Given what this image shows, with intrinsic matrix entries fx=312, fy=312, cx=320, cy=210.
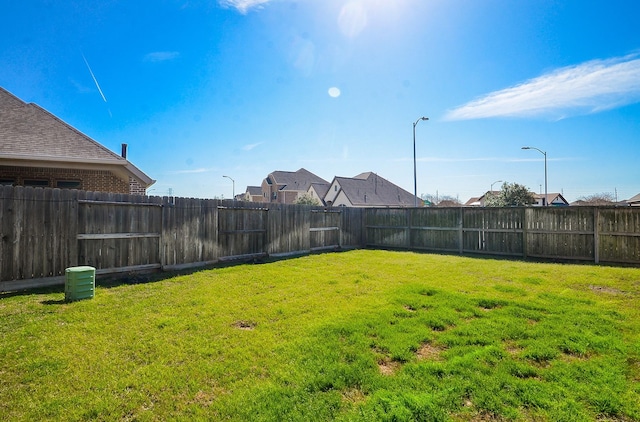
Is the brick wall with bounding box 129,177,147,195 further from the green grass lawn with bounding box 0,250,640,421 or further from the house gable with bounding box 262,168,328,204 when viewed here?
the house gable with bounding box 262,168,328,204

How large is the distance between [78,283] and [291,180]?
51.5 meters

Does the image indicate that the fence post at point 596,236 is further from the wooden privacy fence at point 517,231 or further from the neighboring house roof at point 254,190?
the neighboring house roof at point 254,190

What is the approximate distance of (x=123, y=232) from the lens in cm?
848

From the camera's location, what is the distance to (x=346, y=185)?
43.8 m

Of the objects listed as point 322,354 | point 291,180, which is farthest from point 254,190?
point 322,354

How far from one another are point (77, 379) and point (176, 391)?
1166mm

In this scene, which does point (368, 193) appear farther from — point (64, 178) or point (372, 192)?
point (64, 178)

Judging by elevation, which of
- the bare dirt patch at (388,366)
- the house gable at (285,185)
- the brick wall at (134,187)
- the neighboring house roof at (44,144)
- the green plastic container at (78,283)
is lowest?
the bare dirt patch at (388,366)

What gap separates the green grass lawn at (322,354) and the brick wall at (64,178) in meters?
7.32

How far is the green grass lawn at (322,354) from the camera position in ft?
9.61

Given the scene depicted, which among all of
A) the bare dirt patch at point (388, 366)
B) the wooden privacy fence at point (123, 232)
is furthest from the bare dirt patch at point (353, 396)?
the wooden privacy fence at point (123, 232)

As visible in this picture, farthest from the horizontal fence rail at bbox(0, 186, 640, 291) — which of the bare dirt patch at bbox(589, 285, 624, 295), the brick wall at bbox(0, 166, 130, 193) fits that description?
the brick wall at bbox(0, 166, 130, 193)

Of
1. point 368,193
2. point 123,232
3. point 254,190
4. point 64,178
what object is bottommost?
point 123,232

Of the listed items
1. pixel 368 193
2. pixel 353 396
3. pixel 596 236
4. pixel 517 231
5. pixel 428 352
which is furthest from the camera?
pixel 368 193
